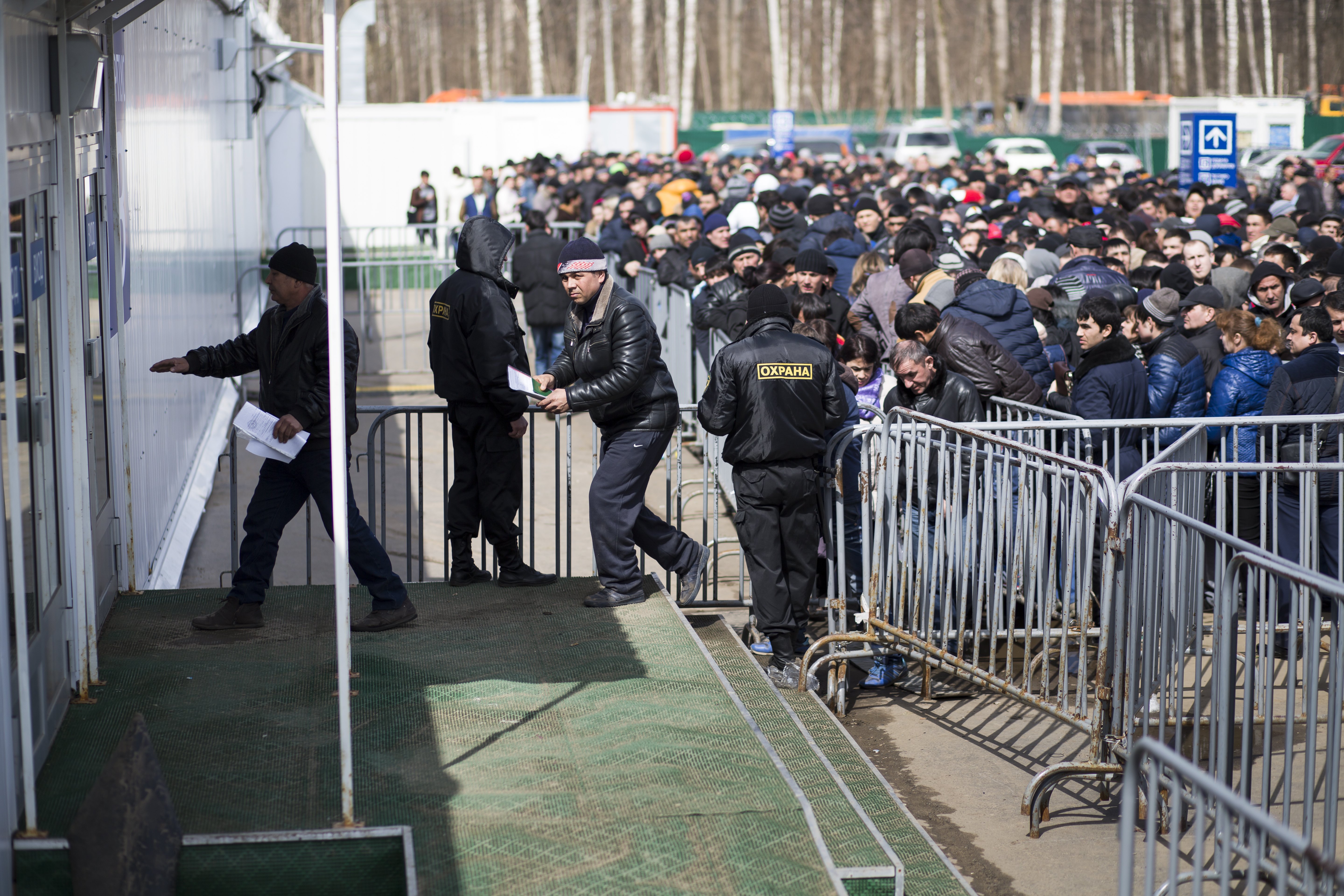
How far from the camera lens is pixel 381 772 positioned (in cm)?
478

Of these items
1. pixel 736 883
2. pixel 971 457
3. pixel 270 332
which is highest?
pixel 270 332

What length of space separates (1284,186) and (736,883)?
65.7 feet

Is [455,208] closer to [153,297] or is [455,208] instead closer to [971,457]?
[153,297]

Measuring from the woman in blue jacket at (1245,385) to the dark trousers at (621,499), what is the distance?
303 centimetres

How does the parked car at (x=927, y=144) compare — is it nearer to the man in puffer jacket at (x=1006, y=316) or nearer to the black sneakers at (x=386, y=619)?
the man in puffer jacket at (x=1006, y=316)

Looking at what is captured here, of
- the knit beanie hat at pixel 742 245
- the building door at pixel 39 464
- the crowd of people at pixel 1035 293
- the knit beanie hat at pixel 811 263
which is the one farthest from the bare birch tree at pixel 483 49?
the building door at pixel 39 464

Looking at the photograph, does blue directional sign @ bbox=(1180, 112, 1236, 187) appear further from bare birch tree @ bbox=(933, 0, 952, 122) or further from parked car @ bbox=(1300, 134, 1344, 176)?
bare birch tree @ bbox=(933, 0, 952, 122)

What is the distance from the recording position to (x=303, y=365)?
5.97 meters

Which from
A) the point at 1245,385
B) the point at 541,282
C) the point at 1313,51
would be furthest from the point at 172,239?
the point at 1313,51

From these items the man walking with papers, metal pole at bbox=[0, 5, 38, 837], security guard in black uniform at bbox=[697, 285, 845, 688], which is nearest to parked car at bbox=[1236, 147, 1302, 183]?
security guard in black uniform at bbox=[697, 285, 845, 688]

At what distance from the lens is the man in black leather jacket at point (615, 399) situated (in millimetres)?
6477

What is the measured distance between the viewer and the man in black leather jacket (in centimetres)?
648

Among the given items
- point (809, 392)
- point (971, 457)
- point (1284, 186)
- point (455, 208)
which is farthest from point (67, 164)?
point (455, 208)

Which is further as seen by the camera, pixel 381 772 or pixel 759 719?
pixel 759 719
